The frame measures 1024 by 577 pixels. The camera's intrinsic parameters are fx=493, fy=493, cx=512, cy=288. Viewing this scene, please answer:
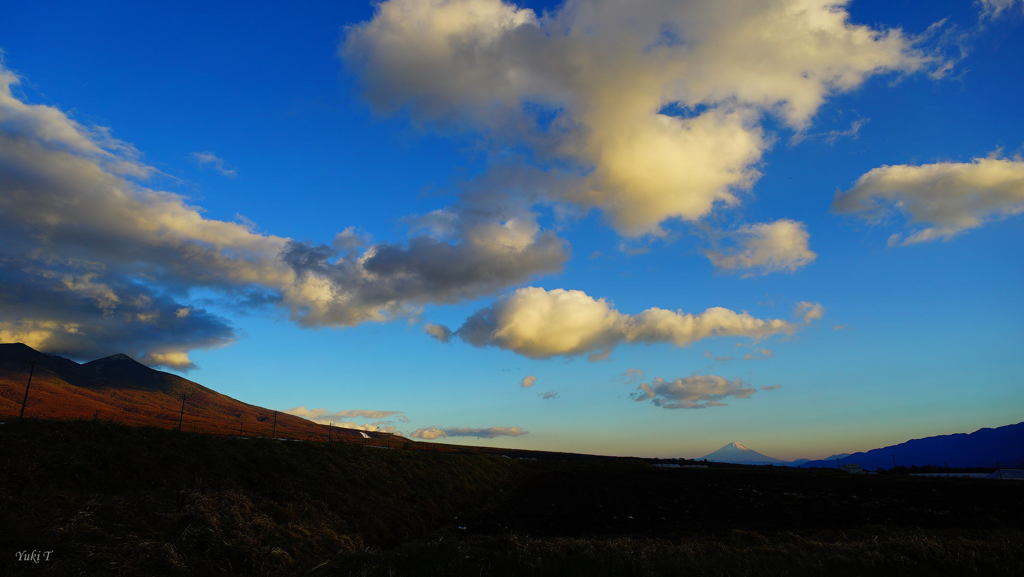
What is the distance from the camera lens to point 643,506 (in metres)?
50.6

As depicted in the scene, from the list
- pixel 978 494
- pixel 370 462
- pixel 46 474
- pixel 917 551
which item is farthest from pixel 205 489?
pixel 978 494

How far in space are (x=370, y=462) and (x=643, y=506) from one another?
28.2 m

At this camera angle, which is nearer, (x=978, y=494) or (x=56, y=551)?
(x=56, y=551)

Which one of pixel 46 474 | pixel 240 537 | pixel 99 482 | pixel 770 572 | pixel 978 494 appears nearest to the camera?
pixel 770 572

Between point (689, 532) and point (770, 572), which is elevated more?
point (770, 572)

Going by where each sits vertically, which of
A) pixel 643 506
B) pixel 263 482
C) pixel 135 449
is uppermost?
pixel 135 449

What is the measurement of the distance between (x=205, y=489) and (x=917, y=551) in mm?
35880

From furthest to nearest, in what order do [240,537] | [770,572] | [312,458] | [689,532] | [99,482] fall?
[312,458] → [689,532] → [99,482] → [240,537] → [770,572]

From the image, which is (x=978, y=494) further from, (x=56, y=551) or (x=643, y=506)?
(x=56, y=551)

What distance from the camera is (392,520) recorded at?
121 ft

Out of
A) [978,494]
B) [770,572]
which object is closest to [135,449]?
[770,572]

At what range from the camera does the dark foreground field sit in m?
18.0

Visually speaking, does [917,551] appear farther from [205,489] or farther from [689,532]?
[205,489]

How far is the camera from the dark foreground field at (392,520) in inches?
708
